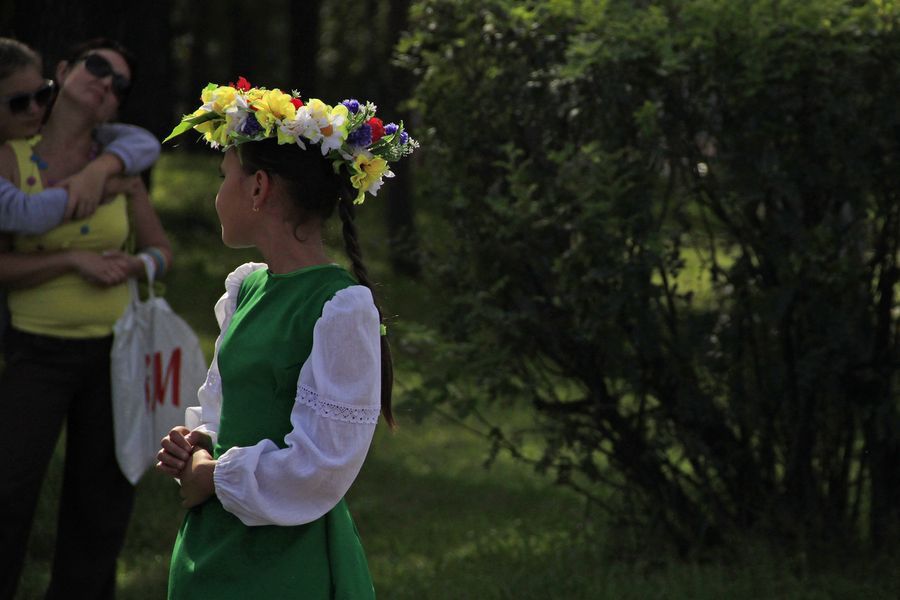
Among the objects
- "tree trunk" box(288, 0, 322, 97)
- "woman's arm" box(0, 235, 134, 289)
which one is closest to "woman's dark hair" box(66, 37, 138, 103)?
"woman's arm" box(0, 235, 134, 289)

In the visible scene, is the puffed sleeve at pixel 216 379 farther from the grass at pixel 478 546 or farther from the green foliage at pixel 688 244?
the green foliage at pixel 688 244

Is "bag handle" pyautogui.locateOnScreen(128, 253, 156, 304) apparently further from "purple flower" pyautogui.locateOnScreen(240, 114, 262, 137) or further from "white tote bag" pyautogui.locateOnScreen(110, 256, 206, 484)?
"purple flower" pyautogui.locateOnScreen(240, 114, 262, 137)

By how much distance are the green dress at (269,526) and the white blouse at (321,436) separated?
0.06 m

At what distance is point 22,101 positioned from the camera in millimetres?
4375

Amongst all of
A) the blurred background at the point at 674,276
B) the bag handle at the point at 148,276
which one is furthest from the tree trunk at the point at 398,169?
the bag handle at the point at 148,276

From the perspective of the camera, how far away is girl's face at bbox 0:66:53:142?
14.3ft

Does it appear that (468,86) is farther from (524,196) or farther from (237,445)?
(237,445)

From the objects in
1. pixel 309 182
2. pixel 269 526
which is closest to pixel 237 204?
pixel 309 182

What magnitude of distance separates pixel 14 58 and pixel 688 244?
254 centimetres

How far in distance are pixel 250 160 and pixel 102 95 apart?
192 cm

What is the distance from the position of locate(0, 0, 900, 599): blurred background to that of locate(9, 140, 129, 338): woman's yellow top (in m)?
1.30

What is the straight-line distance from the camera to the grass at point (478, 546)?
5.12 meters

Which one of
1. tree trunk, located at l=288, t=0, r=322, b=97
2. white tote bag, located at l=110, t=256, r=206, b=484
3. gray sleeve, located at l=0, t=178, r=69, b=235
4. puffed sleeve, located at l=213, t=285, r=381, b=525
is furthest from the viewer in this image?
tree trunk, located at l=288, t=0, r=322, b=97

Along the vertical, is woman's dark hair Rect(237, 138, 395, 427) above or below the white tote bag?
above
